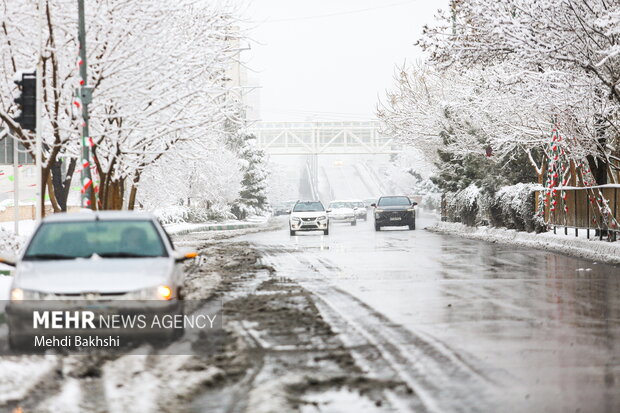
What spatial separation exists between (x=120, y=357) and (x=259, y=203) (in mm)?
73734

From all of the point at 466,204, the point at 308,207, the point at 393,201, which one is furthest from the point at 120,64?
the point at 393,201

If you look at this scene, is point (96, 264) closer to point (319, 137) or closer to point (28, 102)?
point (28, 102)

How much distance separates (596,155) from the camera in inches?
1031

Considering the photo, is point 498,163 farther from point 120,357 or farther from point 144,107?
point 120,357

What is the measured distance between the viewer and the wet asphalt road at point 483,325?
7574 millimetres

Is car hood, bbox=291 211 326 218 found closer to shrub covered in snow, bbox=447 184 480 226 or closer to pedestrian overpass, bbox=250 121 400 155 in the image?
shrub covered in snow, bbox=447 184 480 226

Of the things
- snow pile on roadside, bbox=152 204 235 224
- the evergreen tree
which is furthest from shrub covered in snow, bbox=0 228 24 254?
the evergreen tree

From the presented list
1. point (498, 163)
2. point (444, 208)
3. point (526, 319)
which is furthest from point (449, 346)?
point (444, 208)

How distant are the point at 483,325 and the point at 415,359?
2.64 metres

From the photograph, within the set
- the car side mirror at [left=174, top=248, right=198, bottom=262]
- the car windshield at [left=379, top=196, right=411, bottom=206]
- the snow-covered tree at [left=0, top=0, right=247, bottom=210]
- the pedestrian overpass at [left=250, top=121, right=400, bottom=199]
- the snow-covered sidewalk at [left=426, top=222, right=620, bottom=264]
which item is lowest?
the snow-covered sidewalk at [left=426, top=222, right=620, bottom=264]

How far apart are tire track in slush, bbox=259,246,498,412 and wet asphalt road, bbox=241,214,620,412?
0.04ft

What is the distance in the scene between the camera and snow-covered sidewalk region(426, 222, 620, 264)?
24031mm

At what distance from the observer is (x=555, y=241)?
29.5 metres

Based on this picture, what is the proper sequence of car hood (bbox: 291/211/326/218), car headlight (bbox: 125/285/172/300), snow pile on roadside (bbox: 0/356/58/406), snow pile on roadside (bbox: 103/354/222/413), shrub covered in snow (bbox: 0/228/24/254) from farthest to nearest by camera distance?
car hood (bbox: 291/211/326/218) < shrub covered in snow (bbox: 0/228/24/254) < car headlight (bbox: 125/285/172/300) < snow pile on roadside (bbox: 0/356/58/406) < snow pile on roadside (bbox: 103/354/222/413)
